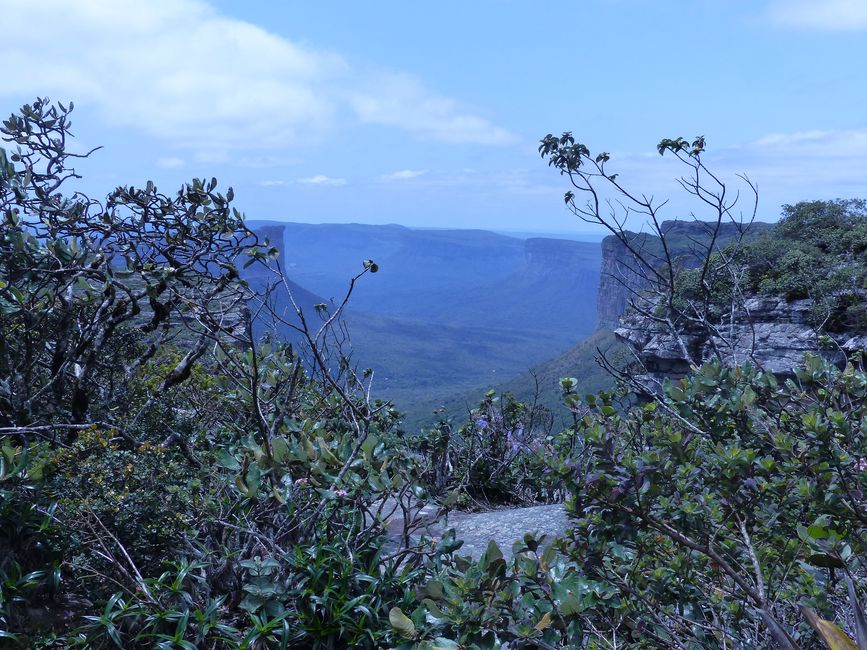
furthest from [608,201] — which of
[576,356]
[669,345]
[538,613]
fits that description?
[576,356]

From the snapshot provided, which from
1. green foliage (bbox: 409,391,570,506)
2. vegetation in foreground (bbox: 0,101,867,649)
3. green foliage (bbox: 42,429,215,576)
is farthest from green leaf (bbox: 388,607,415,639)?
green foliage (bbox: 409,391,570,506)

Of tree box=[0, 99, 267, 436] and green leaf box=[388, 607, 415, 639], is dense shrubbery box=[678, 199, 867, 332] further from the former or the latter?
green leaf box=[388, 607, 415, 639]

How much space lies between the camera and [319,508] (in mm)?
3680

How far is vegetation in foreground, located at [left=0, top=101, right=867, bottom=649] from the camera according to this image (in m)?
2.51

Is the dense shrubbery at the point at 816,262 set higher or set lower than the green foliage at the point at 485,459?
higher

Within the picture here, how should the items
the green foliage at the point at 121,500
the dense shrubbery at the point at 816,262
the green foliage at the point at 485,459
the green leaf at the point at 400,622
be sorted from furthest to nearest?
1. the dense shrubbery at the point at 816,262
2. the green foliage at the point at 485,459
3. the green foliage at the point at 121,500
4. the green leaf at the point at 400,622

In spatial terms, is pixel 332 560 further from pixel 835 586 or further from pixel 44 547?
pixel 835 586

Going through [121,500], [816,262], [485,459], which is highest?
[816,262]

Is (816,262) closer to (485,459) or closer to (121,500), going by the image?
(485,459)

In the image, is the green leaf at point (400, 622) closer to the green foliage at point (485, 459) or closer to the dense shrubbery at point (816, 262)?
the green foliage at point (485, 459)

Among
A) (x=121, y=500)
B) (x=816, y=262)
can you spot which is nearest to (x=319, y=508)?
(x=121, y=500)

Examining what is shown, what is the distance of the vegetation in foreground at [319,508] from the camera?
251 cm

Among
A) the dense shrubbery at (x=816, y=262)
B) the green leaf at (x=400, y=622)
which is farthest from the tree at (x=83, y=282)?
the dense shrubbery at (x=816, y=262)

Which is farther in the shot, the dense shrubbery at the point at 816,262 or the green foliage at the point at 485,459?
the dense shrubbery at the point at 816,262
